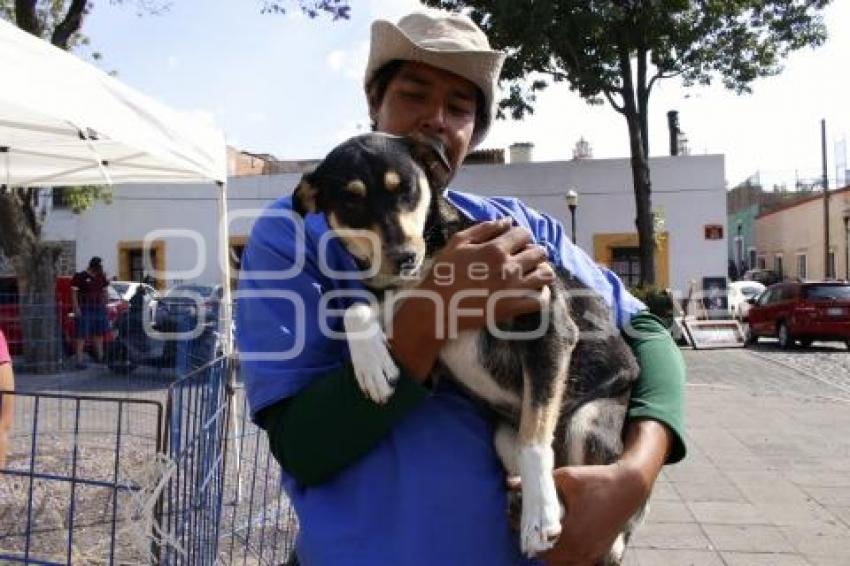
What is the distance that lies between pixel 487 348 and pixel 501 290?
0.16 m

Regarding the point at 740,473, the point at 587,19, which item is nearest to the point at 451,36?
the point at 740,473

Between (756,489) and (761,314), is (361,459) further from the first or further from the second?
(761,314)

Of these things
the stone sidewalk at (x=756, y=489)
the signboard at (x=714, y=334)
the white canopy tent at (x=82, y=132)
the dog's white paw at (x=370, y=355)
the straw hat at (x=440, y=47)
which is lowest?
the stone sidewalk at (x=756, y=489)

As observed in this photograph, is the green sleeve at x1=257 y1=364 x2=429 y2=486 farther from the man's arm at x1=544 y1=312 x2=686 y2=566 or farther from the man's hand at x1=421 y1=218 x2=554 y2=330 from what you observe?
the man's arm at x1=544 y1=312 x2=686 y2=566

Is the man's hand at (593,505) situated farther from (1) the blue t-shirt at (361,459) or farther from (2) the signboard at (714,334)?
(2) the signboard at (714,334)

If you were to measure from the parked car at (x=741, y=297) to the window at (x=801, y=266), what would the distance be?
16.3m

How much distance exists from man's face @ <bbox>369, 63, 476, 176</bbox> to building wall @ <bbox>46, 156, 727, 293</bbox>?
22695 millimetres

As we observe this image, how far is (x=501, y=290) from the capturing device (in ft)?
5.57

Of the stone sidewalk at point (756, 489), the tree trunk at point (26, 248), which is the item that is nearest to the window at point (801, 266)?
the stone sidewalk at point (756, 489)

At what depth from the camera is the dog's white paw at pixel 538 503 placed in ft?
5.44

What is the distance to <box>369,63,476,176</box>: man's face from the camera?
2037 mm

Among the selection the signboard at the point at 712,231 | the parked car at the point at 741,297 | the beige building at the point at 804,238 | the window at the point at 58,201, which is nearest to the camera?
the signboard at the point at 712,231

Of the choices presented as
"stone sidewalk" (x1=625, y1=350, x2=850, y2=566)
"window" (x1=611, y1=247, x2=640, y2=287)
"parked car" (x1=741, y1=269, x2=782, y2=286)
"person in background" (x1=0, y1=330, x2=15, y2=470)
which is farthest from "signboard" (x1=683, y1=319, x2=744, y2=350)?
"parked car" (x1=741, y1=269, x2=782, y2=286)

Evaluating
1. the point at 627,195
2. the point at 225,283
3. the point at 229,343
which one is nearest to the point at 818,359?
the point at 627,195
